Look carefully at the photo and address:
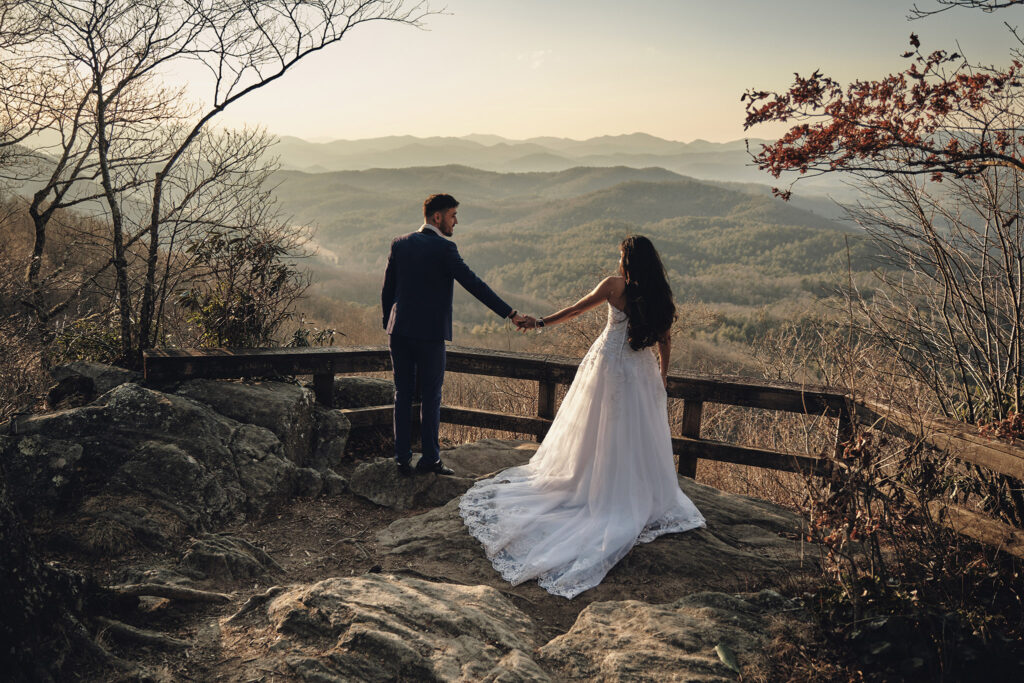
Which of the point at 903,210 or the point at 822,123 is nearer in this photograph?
the point at 822,123

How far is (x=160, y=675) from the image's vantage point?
110 inches

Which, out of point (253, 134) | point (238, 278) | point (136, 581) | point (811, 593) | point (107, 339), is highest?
point (253, 134)

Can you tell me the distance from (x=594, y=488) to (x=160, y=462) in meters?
3.11

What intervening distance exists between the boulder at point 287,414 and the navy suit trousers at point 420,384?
3.38ft

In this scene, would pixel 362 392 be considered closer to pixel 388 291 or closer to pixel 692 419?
pixel 388 291

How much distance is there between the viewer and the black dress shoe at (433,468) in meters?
5.68

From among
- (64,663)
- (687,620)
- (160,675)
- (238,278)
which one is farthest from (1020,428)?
(238,278)

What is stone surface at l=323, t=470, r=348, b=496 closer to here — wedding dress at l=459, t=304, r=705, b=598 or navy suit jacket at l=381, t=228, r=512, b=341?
wedding dress at l=459, t=304, r=705, b=598

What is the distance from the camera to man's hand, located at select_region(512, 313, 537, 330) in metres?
5.65

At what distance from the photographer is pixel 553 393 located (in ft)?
20.9

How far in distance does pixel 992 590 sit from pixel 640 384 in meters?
2.39

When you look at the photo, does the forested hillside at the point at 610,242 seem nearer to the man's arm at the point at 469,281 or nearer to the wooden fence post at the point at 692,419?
the wooden fence post at the point at 692,419

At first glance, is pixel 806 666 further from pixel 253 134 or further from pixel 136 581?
pixel 253 134

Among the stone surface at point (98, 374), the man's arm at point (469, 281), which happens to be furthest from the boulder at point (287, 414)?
the man's arm at point (469, 281)
